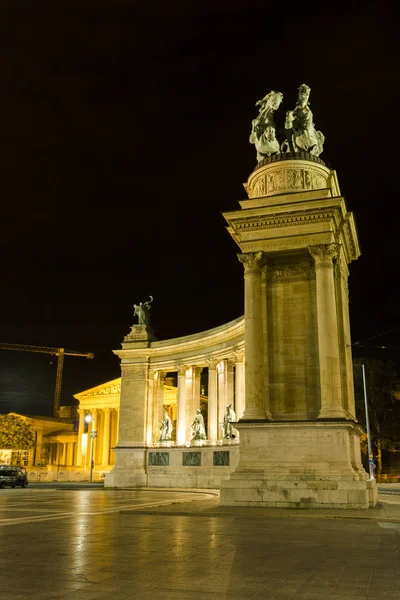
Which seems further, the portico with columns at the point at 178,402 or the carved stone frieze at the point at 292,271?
the portico with columns at the point at 178,402

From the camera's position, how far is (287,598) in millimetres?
8250

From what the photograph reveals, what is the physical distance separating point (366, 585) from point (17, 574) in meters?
5.74

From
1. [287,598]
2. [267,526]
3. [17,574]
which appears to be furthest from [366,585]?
[267,526]

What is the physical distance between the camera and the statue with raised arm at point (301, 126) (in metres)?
33.1

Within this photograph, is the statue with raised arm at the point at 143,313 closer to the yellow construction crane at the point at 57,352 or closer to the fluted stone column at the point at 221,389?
the fluted stone column at the point at 221,389

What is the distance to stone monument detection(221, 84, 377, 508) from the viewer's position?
25.9 m

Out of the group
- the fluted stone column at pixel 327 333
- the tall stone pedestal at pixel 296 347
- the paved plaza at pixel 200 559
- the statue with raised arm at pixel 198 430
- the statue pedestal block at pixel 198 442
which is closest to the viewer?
the paved plaza at pixel 200 559

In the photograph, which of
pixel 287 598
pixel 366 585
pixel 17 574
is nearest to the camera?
pixel 287 598

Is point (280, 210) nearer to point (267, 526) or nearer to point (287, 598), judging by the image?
point (267, 526)

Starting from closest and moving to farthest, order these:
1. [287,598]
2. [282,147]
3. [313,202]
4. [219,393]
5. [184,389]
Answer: [287,598] → [313,202] → [282,147] → [219,393] → [184,389]

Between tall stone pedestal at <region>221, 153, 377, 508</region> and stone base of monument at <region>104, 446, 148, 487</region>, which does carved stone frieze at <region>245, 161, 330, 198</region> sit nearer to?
tall stone pedestal at <region>221, 153, 377, 508</region>

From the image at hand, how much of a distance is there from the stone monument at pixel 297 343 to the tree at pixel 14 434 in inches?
3532

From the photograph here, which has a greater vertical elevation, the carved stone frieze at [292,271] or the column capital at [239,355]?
the carved stone frieze at [292,271]

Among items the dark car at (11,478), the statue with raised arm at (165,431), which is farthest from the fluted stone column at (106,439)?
the statue with raised arm at (165,431)
